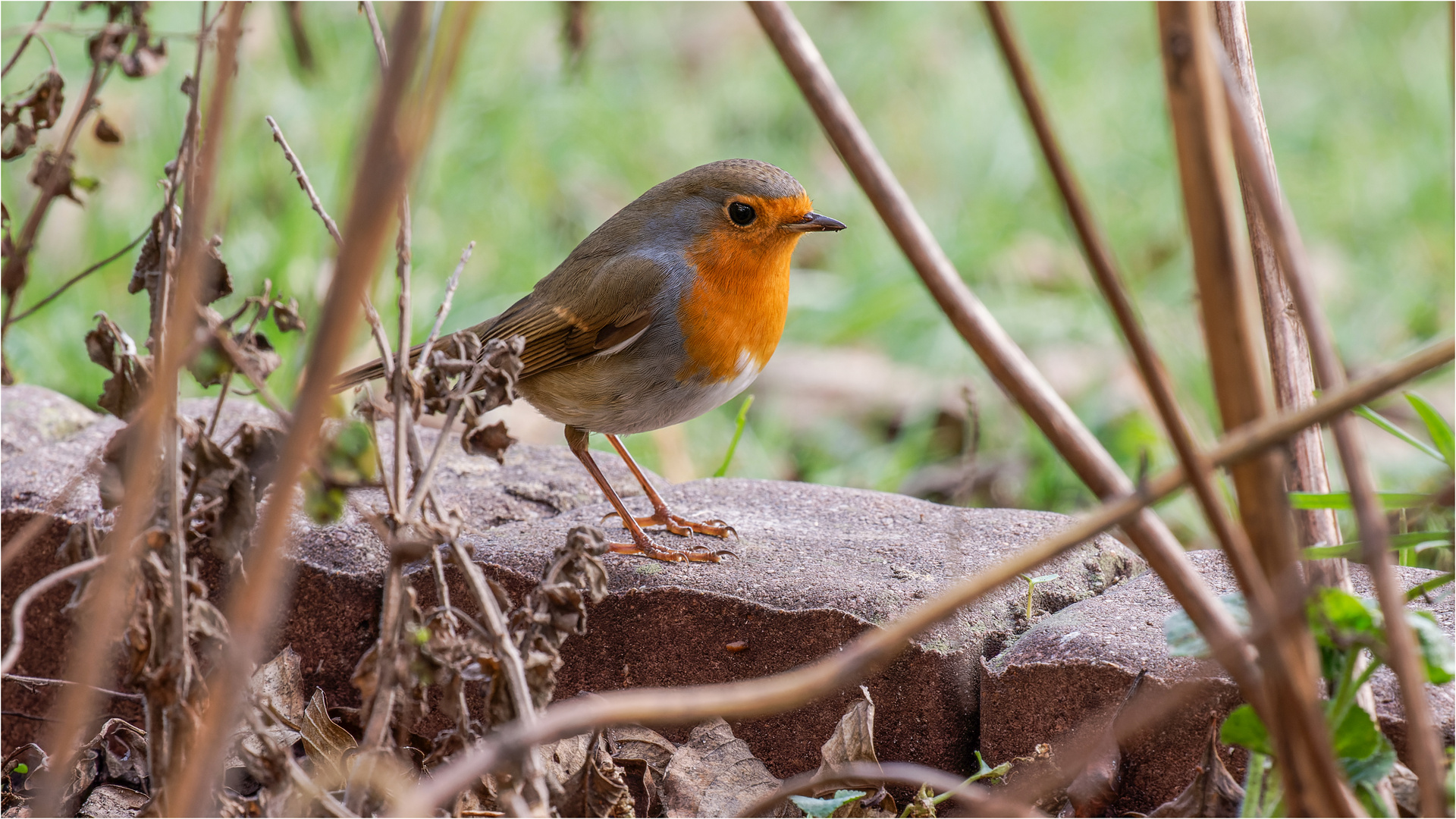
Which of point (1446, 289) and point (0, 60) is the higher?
point (0, 60)

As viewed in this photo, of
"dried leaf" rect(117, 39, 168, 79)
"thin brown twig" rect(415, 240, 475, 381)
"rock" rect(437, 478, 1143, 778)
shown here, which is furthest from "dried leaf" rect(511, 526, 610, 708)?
"dried leaf" rect(117, 39, 168, 79)

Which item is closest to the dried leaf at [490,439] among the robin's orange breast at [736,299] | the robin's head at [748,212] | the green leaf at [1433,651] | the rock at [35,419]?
the green leaf at [1433,651]

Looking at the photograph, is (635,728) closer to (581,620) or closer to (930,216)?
(581,620)

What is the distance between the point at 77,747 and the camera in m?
1.75

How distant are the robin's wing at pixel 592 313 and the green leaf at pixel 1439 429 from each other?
1.75 metres

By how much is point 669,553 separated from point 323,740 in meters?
0.73

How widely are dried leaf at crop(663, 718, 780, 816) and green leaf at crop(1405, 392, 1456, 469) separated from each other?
1008 millimetres

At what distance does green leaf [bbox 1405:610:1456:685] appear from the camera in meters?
1.20

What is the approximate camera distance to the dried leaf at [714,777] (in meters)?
1.84

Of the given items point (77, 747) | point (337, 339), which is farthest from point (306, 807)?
point (337, 339)

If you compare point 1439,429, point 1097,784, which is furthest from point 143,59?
point 1439,429

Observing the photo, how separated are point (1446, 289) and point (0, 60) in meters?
5.65

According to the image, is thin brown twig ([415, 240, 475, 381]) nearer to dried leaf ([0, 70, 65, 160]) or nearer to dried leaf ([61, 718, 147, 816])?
dried leaf ([0, 70, 65, 160])

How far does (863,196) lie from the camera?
5406 millimetres
